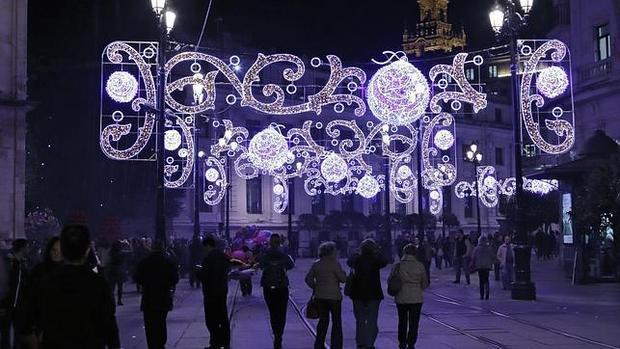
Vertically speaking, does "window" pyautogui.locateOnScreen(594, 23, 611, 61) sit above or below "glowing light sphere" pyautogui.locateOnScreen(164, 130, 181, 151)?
above

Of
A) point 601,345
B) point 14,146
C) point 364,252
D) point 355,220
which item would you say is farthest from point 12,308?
point 355,220

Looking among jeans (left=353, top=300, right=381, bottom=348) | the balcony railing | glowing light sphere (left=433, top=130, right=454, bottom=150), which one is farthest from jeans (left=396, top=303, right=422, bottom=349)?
the balcony railing

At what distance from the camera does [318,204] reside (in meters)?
74.8

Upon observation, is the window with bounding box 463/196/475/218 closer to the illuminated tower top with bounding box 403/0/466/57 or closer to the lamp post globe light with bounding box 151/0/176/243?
the lamp post globe light with bounding box 151/0/176/243

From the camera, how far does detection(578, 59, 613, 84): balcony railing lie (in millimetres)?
35875

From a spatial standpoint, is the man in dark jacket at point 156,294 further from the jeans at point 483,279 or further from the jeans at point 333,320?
the jeans at point 483,279

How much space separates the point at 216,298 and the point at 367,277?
2335 mm

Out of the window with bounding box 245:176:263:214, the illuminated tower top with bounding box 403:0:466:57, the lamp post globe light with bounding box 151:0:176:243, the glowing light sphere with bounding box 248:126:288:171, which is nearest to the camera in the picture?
the lamp post globe light with bounding box 151:0:176:243

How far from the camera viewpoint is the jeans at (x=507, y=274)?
26.2 metres

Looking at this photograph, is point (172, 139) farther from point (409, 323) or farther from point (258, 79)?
point (409, 323)

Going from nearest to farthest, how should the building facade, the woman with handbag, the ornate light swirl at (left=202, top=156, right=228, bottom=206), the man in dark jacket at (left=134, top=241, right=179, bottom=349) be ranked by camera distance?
the man in dark jacket at (left=134, top=241, right=179, bottom=349) → the woman with handbag → the building facade → the ornate light swirl at (left=202, top=156, right=228, bottom=206)

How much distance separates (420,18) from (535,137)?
452 ft

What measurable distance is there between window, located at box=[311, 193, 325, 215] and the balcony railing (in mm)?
38212

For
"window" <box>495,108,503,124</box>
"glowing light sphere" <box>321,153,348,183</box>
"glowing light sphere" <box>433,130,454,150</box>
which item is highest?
"window" <box>495,108,503,124</box>
